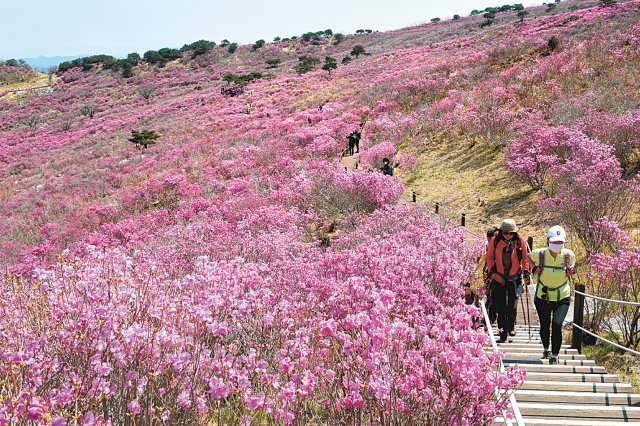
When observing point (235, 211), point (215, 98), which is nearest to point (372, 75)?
point (215, 98)

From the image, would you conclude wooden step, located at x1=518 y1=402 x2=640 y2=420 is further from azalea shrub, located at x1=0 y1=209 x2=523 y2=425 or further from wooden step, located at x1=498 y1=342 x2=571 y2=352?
wooden step, located at x1=498 y1=342 x2=571 y2=352

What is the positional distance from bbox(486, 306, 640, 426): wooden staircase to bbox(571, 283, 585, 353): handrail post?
56cm

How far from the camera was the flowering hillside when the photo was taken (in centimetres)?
341

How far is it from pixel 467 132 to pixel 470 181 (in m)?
4.59

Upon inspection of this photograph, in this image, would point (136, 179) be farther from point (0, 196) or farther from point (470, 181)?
point (470, 181)

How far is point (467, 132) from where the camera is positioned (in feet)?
63.6

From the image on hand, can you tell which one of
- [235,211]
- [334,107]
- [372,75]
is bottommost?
[235,211]

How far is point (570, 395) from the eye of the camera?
451 cm

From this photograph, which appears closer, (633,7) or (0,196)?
(0,196)

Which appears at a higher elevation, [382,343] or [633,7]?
[633,7]

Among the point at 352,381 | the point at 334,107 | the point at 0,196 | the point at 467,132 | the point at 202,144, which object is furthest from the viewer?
the point at 334,107

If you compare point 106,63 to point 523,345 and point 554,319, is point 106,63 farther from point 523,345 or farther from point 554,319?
point 554,319

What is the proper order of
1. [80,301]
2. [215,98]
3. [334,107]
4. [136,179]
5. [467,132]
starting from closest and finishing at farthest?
[80,301]
[467,132]
[136,179]
[334,107]
[215,98]

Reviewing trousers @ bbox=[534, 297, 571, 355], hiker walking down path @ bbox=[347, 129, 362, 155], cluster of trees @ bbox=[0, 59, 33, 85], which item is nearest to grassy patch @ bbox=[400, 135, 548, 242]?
hiker walking down path @ bbox=[347, 129, 362, 155]
